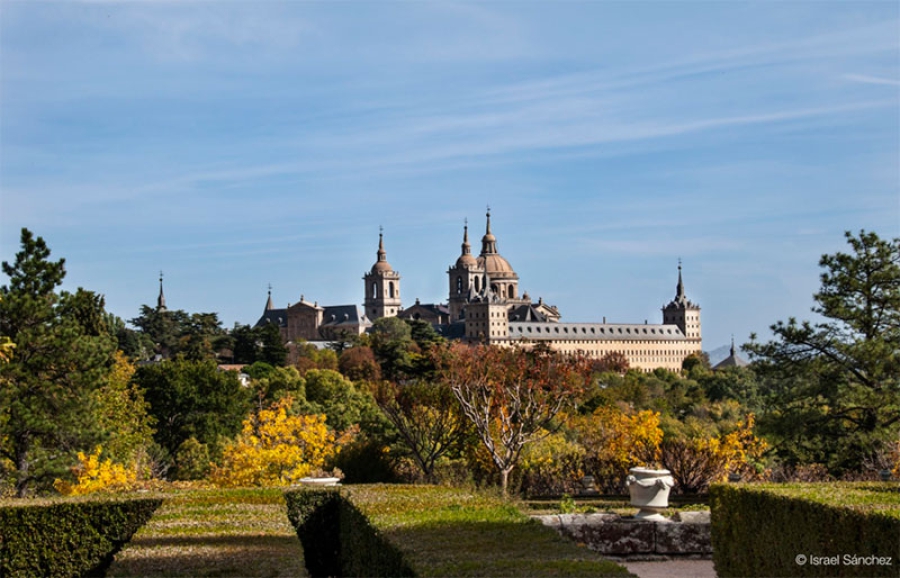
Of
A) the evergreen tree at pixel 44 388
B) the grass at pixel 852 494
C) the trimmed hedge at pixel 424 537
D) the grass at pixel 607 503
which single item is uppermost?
the evergreen tree at pixel 44 388

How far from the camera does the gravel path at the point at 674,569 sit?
35.5 feet

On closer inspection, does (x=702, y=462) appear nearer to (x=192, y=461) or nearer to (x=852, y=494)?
(x=852, y=494)

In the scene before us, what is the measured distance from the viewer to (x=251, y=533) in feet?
35.3

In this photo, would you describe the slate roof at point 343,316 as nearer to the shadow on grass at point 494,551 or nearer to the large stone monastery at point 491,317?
the large stone monastery at point 491,317

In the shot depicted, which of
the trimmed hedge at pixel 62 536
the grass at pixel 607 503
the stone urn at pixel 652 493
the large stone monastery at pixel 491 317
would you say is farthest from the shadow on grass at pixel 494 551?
the large stone monastery at pixel 491 317

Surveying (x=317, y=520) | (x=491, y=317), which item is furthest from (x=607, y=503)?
(x=491, y=317)

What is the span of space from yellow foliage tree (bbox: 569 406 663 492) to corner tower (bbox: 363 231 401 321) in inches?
5503

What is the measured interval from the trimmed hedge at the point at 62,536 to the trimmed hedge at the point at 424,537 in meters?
1.84

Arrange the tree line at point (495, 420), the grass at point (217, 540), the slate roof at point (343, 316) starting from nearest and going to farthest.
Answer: the grass at point (217, 540) → the tree line at point (495, 420) → the slate roof at point (343, 316)

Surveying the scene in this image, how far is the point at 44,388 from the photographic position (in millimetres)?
22234

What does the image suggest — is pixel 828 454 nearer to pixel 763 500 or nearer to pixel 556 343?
pixel 763 500

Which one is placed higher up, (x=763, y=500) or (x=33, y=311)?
(x=33, y=311)

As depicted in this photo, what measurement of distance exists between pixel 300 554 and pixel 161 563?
1.33m

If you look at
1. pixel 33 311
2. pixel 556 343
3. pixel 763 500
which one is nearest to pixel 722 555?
pixel 763 500
